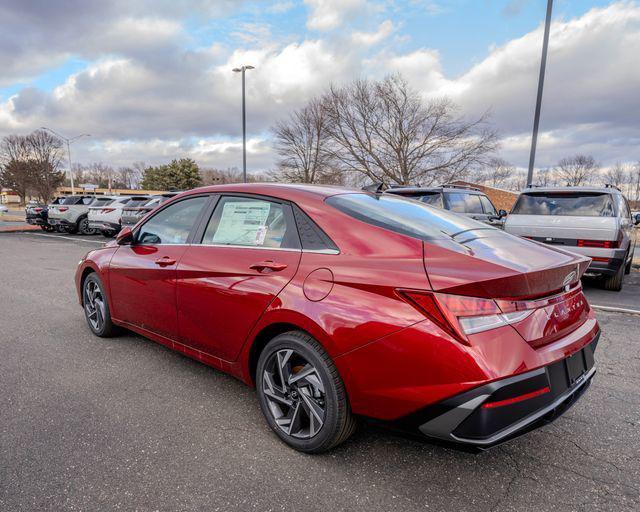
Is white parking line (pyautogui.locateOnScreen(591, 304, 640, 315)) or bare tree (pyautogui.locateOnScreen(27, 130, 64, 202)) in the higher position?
bare tree (pyautogui.locateOnScreen(27, 130, 64, 202))

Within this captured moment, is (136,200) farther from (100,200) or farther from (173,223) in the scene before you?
(173,223)

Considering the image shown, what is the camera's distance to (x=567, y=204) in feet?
22.8

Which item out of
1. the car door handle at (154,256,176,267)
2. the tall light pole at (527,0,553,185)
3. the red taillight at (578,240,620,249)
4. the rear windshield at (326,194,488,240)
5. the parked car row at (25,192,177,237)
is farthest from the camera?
the parked car row at (25,192,177,237)

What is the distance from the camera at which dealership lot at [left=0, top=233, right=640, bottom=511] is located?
204 centimetres

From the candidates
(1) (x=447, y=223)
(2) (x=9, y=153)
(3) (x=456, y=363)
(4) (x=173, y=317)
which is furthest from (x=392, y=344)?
(2) (x=9, y=153)

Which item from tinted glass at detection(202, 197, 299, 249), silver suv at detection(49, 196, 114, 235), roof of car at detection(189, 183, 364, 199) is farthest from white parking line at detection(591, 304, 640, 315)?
silver suv at detection(49, 196, 114, 235)

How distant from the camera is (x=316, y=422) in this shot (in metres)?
2.32

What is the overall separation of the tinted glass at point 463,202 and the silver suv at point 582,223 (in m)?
1.40

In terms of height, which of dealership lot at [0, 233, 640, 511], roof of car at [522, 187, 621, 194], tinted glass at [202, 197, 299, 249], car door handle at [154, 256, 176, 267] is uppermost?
roof of car at [522, 187, 621, 194]

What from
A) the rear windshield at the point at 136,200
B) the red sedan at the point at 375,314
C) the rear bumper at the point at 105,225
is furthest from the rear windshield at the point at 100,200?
the red sedan at the point at 375,314

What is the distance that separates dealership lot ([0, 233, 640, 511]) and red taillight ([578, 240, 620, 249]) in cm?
349

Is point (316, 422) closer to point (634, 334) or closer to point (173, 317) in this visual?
point (173, 317)

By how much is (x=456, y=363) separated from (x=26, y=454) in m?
2.44

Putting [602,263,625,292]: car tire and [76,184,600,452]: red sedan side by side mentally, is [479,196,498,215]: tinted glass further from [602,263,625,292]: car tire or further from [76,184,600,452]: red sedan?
[76,184,600,452]: red sedan
